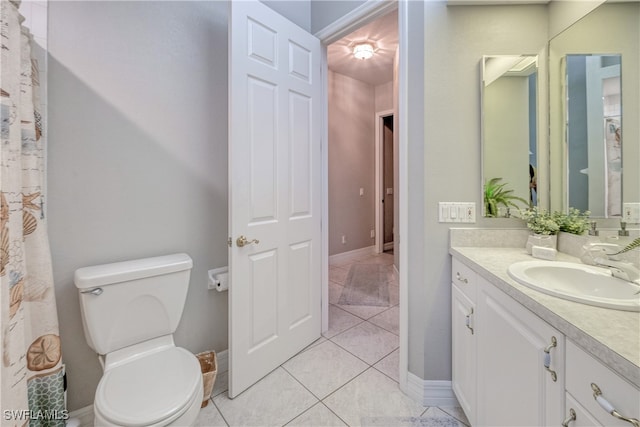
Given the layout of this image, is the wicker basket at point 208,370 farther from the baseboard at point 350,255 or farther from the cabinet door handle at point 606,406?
the baseboard at point 350,255

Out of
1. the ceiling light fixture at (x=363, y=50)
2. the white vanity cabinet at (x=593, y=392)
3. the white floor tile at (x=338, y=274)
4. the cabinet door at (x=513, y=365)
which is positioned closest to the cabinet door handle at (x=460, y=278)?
the cabinet door at (x=513, y=365)

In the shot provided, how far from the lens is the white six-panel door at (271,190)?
154cm

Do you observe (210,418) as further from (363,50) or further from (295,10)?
(363,50)

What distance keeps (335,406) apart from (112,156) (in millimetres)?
1752

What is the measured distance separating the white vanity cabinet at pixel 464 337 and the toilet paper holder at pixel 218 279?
1.30 m

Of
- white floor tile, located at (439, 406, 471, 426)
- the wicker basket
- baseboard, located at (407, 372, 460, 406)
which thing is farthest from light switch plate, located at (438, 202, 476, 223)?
the wicker basket

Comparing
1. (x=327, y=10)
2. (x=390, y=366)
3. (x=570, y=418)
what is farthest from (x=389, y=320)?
(x=327, y=10)

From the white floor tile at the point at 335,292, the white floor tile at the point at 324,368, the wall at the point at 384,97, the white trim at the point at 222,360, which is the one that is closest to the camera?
the white floor tile at the point at 324,368

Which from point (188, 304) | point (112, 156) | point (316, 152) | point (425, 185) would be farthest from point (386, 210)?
point (112, 156)

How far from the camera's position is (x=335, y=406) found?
150 centimetres

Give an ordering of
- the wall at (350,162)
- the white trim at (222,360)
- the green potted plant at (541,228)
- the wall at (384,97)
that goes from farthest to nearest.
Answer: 1. the wall at (384,97)
2. the wall at (350,162)
3. the white trim at (222,360)
4. the green potted plant at (541,228)

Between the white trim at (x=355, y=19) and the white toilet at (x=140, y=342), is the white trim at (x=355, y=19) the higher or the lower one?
the higher one

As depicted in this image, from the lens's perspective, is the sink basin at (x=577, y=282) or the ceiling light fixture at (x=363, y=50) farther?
the ceiling light fixture at (x=363, y=50)

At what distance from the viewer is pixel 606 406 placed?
0.58 m
